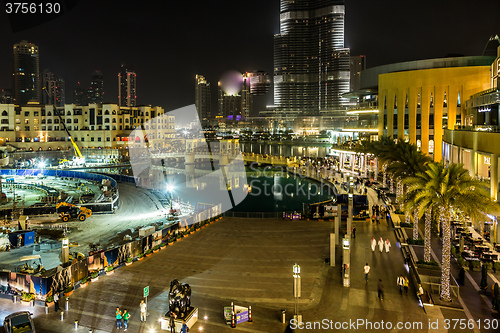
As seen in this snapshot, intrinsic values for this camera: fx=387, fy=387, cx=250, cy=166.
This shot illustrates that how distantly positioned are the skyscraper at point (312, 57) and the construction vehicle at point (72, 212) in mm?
166942

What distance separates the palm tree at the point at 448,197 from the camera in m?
14.1

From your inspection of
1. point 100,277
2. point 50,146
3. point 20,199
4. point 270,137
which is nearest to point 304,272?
point 100,277

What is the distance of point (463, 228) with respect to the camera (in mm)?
23641

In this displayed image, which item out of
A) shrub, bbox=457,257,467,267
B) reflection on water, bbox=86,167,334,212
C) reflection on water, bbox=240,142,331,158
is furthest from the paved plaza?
reflection on water, bbox=240,142,331,158

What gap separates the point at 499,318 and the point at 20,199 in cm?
4613

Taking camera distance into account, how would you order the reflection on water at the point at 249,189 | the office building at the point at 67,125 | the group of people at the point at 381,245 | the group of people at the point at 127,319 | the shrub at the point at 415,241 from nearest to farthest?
the group of people at the point at 127,319 < the group of people at the point at 381,245 < the shrub at the point at 415,241 < the reflection on water at the point at 249,189 < the office building at the point at 67,125

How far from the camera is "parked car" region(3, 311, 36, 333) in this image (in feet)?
39.9

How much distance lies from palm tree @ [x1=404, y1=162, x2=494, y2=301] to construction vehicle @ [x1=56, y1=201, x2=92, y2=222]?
2772 centimetres

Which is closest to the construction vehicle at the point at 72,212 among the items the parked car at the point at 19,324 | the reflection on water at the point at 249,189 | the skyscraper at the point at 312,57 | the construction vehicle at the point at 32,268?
the construction vehicle at the point at 32,268

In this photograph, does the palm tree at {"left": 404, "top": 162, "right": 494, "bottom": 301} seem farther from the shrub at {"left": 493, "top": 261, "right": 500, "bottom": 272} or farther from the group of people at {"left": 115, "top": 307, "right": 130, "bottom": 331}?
the group of people at {"left": 115, "top": 307, "right": 130, "bottom": 331}

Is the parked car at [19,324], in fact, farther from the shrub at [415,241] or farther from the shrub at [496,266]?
the shrub at [496,266]

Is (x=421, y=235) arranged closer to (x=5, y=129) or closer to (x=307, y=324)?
(x=307, y=324)

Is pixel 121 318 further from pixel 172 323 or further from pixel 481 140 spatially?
pixel 481 140

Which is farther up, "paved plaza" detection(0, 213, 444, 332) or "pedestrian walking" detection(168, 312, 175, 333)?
"pedestrian walking" detection(168, 312, 175, 333)
